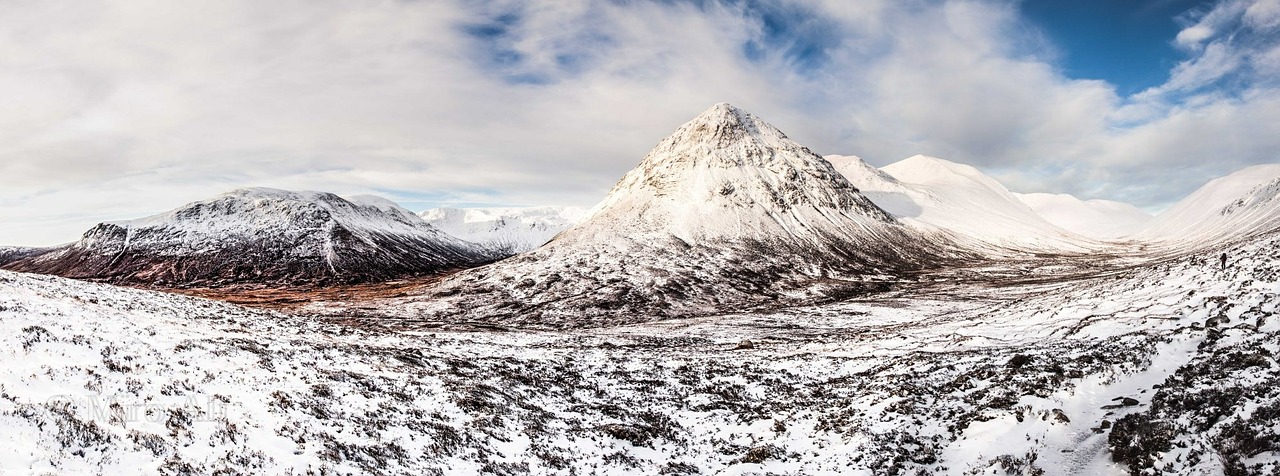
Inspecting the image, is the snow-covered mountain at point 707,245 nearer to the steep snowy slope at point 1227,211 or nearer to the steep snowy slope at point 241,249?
the steep snowy slope at point 1227,211

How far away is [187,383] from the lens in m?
15.2

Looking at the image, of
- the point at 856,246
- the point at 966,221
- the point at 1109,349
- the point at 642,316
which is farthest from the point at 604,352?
the point at 966,221

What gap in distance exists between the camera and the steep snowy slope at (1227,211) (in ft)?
312

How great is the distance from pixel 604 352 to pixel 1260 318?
27.1 meters

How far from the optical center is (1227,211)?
125312 mm

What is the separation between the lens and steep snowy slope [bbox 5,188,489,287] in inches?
5674

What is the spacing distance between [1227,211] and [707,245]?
418ft

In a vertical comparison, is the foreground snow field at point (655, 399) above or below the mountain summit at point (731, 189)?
below

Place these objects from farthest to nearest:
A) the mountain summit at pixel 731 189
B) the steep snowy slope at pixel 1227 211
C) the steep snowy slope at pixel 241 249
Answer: the steep snowy slope at pixel 241 249
the mountain summit at pixel 731 189
the steep snowy slope at pixel 1227 211

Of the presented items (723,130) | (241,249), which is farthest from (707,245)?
(241,249)

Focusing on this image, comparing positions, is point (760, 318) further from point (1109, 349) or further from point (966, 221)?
point (966, 221)

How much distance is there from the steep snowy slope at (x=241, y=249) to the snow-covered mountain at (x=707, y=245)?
74918mm

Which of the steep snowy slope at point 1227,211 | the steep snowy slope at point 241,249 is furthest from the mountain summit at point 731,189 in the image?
the steep snowy slope at point 241,249

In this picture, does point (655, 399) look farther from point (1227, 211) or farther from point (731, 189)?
point (1227, 211)
